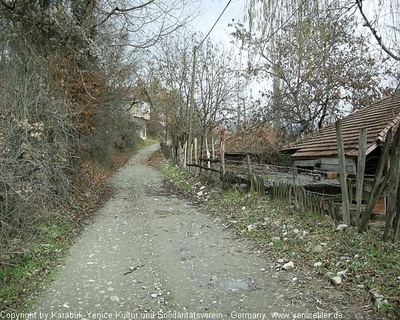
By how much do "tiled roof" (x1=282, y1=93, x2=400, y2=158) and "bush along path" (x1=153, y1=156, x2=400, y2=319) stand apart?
10.2 feet

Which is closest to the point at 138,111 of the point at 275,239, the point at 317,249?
the point at 275,239

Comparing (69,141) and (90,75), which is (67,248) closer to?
(69,141)

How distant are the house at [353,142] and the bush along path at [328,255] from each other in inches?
118

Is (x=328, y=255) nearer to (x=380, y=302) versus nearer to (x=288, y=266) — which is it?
(x=288, y=266)

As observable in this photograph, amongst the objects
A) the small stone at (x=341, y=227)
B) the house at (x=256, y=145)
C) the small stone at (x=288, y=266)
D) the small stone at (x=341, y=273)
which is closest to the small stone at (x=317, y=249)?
the small stone at (x=288, y=266)

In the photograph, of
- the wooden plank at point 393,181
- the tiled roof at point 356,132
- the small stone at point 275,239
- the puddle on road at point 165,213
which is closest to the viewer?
the wooden plank at point 393,181

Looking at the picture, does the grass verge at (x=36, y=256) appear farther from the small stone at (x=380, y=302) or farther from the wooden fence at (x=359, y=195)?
the wooden fence at (x=359, y=195)

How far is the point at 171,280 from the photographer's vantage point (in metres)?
4.40

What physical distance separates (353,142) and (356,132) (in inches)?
35.8

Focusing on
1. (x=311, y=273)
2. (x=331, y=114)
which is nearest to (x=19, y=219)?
(x=311, y=273)

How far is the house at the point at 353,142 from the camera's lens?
8.60 meters

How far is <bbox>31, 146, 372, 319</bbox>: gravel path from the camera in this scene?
360 centimetres

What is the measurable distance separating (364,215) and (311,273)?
4.18 ft

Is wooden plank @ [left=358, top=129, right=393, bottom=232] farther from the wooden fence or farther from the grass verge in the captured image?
the grass verge
